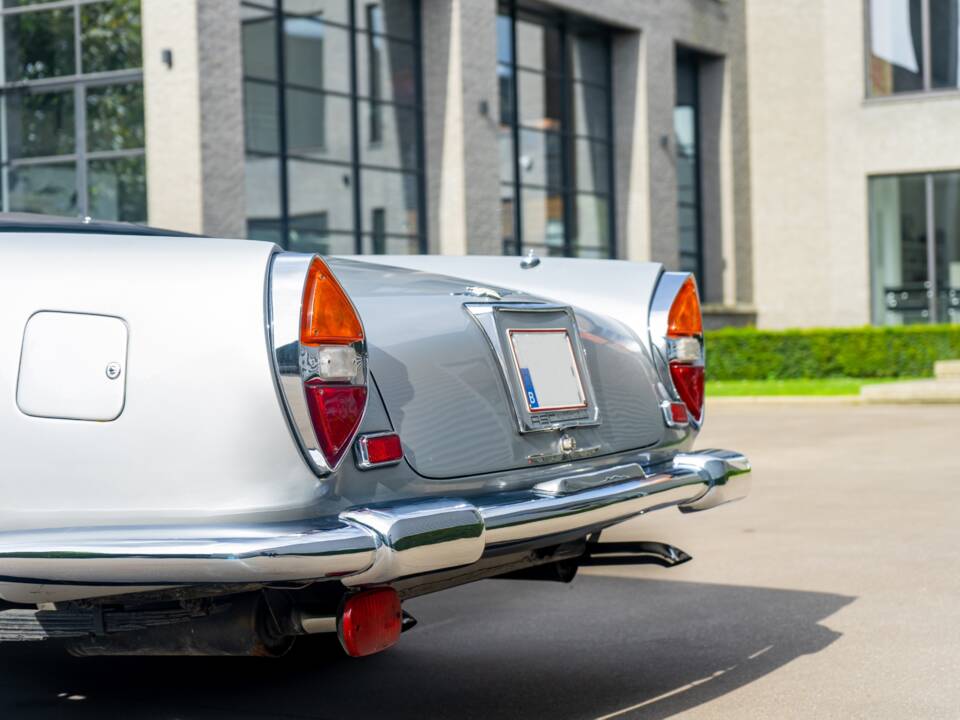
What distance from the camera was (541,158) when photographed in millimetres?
24938

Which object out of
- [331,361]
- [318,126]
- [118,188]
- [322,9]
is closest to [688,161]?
[322,9]

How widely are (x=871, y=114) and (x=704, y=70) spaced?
3.78 metres

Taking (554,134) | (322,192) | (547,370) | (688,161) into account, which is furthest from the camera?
(688,161)

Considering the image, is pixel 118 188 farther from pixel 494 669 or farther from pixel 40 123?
pixel 494 669

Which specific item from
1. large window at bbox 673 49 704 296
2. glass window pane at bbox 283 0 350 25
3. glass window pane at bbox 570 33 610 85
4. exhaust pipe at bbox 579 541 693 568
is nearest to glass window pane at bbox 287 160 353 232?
glass window pane at bbox 283 0 350 25

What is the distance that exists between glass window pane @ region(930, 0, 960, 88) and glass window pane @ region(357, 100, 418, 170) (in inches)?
443

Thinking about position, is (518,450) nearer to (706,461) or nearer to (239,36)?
(706,461)

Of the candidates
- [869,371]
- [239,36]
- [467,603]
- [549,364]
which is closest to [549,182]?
[869,371]

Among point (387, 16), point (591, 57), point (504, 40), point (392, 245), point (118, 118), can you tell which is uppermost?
point (591, 57)

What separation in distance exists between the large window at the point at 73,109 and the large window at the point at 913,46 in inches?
624

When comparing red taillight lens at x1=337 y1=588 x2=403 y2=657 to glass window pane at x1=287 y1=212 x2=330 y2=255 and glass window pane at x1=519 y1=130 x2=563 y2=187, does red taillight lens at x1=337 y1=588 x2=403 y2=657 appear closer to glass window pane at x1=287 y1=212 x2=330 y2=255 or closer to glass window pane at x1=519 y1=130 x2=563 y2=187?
glass window pane at x1=287 y1=212 x2=330 y2=255

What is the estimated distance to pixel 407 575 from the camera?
3.11 meters

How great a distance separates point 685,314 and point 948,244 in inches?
932

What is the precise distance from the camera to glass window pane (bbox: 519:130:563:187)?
24438mm
